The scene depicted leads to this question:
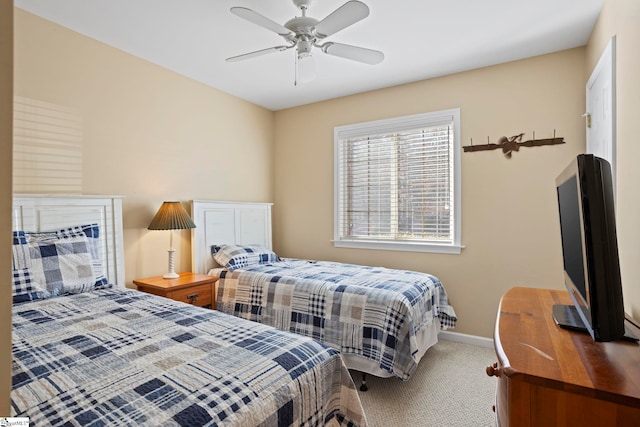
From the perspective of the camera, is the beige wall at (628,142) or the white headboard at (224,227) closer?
the beige wall at (628,142)

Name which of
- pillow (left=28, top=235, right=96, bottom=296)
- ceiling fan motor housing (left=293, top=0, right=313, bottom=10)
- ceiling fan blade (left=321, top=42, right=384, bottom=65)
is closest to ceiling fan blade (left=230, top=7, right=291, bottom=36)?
ceiling fan motor housing (left=293, top=0, right=313, bottom=10)

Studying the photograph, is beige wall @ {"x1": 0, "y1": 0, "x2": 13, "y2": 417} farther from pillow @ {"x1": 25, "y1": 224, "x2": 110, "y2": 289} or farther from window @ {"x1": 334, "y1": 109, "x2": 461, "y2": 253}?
window @ {"x1": 334, "y1": 109, "x2": 461, "y2": 253}

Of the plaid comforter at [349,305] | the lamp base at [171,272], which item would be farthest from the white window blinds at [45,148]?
the plaid comforter at [349,305]

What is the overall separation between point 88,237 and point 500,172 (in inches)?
136

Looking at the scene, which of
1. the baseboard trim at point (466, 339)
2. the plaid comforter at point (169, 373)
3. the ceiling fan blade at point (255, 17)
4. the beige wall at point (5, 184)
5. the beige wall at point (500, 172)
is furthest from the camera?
the baseboard trim at point (466, 339)

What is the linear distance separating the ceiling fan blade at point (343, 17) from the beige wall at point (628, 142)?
1264mm

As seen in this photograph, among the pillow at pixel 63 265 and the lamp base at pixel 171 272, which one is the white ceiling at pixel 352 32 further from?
the lamp base at pixel 171 272

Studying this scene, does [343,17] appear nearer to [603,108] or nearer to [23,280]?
[603,108]

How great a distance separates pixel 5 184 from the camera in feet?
1.57

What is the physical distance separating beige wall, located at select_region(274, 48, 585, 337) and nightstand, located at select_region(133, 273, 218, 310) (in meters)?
1.66

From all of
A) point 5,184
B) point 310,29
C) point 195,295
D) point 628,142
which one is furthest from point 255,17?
point 195,295

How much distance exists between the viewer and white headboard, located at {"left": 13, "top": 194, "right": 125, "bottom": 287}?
2.27 metres

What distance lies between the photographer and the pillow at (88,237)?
7.32 feet

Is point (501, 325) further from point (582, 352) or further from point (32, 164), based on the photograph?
point (32, 164)
